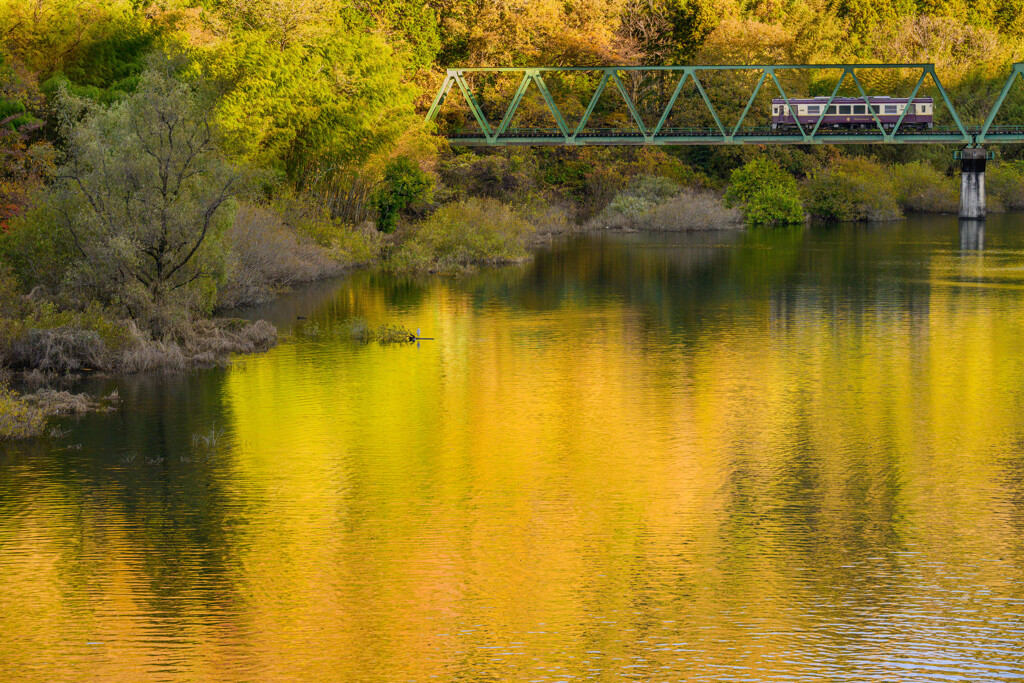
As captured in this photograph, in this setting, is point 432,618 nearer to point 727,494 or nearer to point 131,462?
point 727,494

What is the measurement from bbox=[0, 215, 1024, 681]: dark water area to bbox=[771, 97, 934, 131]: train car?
2385 inches

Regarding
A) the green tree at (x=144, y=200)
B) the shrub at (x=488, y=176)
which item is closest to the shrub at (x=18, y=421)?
the green tree at (x=144, y=200)

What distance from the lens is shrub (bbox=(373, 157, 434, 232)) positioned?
66.2 m

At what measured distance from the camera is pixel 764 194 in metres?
94.3

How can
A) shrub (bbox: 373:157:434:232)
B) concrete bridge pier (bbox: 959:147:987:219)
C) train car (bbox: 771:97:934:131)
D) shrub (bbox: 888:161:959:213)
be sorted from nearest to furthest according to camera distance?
shrub (bbox: 373:157:434:232) → concrete bridge pier (bbox: 959:147:987:219) → train car (bbox: 771:97:934:131) → shrub (bbox: 888:161:959:213)

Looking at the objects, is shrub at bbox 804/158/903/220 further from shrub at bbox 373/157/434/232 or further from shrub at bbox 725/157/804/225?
shrub at bbox 373/157/434/232

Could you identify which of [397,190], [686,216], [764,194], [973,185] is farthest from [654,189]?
[397,190]

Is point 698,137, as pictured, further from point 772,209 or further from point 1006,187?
point 1006,187

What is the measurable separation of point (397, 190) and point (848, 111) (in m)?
43.1

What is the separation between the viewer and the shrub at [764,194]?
3693 inches

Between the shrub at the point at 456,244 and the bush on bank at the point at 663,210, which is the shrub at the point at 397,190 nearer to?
A: the shrub at the point at 456,244

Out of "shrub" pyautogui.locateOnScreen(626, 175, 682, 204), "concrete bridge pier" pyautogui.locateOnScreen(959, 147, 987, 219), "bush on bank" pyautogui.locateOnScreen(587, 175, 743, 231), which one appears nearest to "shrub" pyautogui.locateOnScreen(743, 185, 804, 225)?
"bush on bank" pyautogui.locateOnScreen(587, 175, 743, 231)

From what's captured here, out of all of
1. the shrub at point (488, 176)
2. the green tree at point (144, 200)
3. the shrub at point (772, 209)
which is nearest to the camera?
the green tree at point (144, 200)

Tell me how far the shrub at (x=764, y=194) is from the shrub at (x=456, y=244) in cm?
3372
